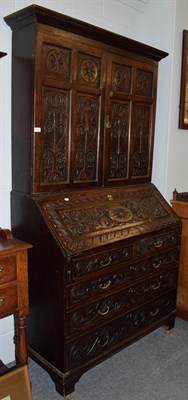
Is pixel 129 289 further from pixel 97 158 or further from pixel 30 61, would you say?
pixel 30 61

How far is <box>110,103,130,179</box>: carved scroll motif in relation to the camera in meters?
2.16

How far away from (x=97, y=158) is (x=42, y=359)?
1226 millimetres

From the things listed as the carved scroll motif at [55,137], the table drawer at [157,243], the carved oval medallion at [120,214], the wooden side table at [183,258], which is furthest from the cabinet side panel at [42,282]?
the wooden side table at [183,258]

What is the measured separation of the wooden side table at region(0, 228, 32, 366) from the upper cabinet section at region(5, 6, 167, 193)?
36 cm

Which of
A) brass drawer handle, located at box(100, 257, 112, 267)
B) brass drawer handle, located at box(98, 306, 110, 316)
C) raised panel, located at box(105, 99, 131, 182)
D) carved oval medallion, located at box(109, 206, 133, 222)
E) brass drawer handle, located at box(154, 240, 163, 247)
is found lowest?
brass drawer handle, located at box(98, 306, 110, 316)

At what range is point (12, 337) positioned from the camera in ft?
6.95

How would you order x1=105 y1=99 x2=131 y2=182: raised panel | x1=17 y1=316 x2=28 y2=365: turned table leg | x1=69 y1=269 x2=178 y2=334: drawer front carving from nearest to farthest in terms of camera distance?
1. x1=17 y1=316 x2=28 y2=365: turned table leg
2. x1=69 y1=269 x2=178 y2=334: drawer front carving
3. x1=105 y1=99 x2=131 y2=182: raised panel

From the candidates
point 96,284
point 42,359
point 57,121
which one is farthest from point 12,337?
point 57,121

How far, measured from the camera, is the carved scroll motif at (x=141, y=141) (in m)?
2.31

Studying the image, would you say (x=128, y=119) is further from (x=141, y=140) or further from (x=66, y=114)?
(x=66, y=114)

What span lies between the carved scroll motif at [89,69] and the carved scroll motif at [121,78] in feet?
0.44

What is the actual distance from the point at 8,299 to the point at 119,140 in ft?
3.97

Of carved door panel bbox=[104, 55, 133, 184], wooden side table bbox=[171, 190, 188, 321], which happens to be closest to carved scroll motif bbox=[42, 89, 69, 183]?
carved door panel bbox=[104, 55, 133, 184]

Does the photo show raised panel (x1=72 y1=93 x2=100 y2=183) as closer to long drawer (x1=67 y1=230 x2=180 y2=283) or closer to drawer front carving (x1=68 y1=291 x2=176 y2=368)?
long drawer (x1=67 y1=230 x2=180 y2=283)
